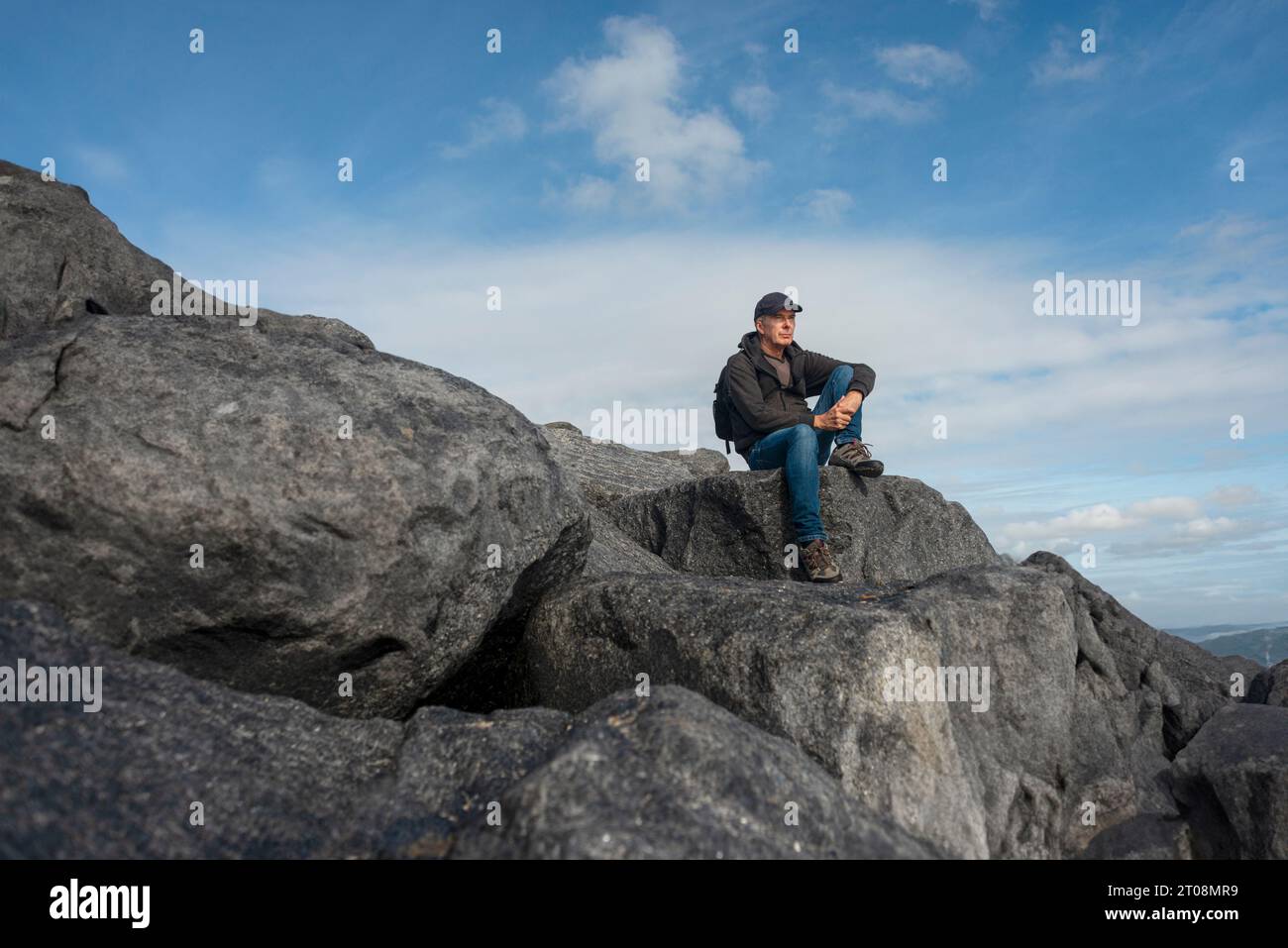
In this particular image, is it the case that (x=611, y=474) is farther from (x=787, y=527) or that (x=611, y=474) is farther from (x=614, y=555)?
(x=614, y=555)

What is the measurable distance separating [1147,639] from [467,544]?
23.3ft

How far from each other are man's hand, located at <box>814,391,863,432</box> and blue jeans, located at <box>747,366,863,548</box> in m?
0.13

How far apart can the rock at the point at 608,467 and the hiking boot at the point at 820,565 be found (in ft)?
14.0

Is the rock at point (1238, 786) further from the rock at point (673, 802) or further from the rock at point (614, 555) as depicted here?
the rock at point (614, 555)

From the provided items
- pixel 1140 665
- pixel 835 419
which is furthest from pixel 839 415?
pixel 1140 665

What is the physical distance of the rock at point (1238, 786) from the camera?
7.31 meters

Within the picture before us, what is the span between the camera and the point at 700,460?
67.1ft

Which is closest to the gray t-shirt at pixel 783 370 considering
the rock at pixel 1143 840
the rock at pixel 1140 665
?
the rock at pixel 1140 665

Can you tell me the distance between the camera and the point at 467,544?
6414 mm

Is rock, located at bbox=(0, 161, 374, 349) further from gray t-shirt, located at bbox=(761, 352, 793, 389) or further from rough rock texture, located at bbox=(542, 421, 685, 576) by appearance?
gray t-shirt, located at bbox=(761, 352, 793, 389)

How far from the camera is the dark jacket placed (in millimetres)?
11023
